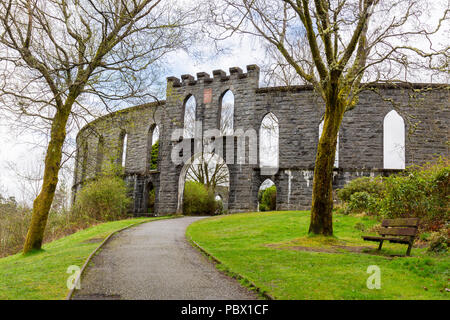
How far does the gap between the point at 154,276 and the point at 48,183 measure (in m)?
6.32

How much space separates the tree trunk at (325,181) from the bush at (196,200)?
15.4 m

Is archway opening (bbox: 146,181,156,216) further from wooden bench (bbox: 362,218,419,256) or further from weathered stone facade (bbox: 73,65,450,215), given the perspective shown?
wooden bench (bbox: 362,218,419,256)

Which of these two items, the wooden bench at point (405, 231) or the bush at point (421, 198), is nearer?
the wooden bench at point (405, 231)

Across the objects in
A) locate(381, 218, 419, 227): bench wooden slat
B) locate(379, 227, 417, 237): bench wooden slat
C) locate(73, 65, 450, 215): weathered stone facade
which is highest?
locate(73, 65, 450, 215): weathered stone facade

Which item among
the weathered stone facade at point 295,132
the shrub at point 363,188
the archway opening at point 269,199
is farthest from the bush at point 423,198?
the archway opening at point 269,199

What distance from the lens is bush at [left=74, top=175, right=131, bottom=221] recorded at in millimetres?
20281

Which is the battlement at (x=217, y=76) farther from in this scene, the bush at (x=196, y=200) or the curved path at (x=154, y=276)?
the curved path at (x=154, y=276)

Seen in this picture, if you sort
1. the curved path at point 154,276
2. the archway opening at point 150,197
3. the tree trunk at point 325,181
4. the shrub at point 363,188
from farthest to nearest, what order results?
the archway opening at point 150,197 < the shrub at point 363,188 < the tree trunk at point 325,181 < the curved path at point 154,276

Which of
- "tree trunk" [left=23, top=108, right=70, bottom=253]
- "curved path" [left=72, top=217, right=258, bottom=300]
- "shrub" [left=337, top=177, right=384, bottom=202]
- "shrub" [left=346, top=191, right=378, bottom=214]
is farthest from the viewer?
"shrub" [left=337, top=177, right=384, bottom=202]

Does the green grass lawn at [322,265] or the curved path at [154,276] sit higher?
the green grass lawn at [322,265]

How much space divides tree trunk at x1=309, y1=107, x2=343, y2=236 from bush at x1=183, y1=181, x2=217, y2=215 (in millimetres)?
15390

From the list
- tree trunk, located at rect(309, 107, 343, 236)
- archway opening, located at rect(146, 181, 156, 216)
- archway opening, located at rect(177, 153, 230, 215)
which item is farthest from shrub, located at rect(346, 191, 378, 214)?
archway opening, located at rect(146, 181, 156, 216)

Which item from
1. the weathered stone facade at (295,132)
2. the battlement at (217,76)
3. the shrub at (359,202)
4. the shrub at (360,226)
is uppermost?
the battlement at (217,76)

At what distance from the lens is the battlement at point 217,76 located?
2272cm
